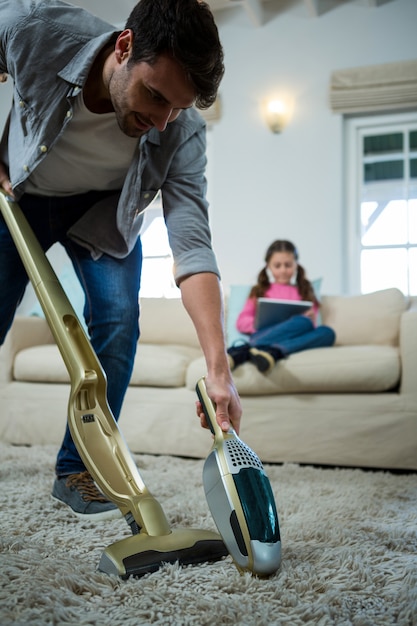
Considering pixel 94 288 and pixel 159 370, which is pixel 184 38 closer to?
pixel 94 288

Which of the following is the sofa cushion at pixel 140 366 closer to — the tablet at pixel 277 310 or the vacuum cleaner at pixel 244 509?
the tablet at pixel 277 310

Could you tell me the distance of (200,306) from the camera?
108 centimetres

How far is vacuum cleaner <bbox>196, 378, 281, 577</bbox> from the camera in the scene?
0.80m

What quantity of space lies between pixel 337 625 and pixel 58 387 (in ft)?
5.80

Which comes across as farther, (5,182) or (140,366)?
(140,366)

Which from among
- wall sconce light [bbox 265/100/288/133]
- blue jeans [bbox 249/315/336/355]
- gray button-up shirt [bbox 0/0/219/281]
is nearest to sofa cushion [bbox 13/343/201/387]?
blue jeans [bbox 249/315/336/355]

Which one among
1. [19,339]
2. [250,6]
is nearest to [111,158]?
[19,339]

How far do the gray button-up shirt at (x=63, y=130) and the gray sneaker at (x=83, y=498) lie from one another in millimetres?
476

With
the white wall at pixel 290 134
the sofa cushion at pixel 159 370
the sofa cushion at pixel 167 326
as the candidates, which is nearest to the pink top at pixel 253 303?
the sofa cushion at pixel 167 326

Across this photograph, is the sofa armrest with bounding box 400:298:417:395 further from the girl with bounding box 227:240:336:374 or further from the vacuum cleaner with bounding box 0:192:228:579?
the vacuum cleaner with bounding box 0:192:228:579

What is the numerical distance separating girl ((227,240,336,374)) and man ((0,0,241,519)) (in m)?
0.82

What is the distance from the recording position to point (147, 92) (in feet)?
3.18

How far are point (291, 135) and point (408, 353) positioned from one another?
2.36 meters

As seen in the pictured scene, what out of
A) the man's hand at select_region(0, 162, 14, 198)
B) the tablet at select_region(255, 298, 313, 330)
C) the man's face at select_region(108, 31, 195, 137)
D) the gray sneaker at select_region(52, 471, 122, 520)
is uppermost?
the man's face at select_region(108, 31, 195, 137)
